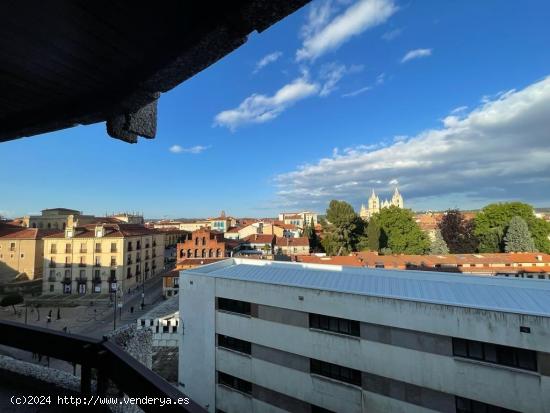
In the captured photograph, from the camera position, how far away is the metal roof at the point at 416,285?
1062cm

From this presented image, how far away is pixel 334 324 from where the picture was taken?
12.4m

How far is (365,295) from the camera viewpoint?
11.6 metres

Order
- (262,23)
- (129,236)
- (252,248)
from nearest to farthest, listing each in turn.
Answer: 1. (262,23)
2. (129,236)
3. (252,248)

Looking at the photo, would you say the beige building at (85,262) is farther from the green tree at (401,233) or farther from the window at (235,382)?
the green tree at (401,233)

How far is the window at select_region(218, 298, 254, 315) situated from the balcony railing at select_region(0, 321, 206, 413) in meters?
12.1

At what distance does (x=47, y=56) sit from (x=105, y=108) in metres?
0.59

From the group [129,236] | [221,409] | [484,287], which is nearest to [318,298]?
[484,287]

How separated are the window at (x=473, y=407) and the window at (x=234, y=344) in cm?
845

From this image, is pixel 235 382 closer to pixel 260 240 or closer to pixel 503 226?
pixel 260 240

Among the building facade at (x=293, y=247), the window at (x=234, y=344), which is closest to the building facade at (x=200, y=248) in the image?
the building facade at (x=293, y=247)

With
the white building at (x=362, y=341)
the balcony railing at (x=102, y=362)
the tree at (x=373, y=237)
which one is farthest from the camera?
the tree at (x=373, y=237)

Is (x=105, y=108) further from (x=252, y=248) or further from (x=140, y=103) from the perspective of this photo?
(x=252, y=248)

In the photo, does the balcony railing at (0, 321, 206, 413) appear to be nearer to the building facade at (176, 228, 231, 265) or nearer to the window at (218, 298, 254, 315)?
the window at (218, 298, 254, 315)

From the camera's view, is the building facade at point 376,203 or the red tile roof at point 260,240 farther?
the building facade at point 376,203
